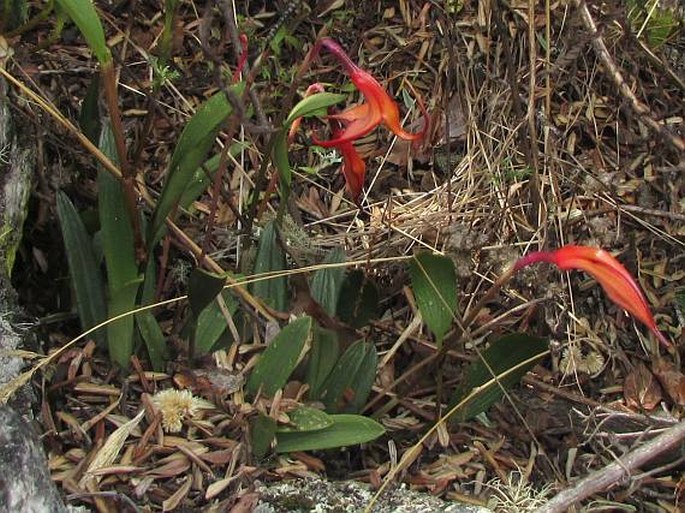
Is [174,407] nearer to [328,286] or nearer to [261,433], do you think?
[261,433]

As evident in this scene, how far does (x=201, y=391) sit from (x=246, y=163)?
2.14ft

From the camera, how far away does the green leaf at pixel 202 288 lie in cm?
158

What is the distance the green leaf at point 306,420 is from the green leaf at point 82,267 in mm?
409

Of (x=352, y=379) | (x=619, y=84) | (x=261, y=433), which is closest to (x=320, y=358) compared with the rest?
(x=352, y=379)

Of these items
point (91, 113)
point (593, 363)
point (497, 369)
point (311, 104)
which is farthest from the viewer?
point (593, 363)

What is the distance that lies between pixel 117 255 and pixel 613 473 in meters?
0.91

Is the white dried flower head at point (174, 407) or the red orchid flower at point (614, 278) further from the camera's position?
the white dried flower head at point (174, 407)

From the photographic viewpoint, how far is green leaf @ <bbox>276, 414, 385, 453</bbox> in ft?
5.24

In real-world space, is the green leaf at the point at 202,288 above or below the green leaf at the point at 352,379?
above

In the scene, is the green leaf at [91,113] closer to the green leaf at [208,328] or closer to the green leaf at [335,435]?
the green leaf at [208,328]

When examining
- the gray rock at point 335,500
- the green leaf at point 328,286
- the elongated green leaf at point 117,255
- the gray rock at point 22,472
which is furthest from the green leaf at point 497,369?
the gray rock at point 22,472

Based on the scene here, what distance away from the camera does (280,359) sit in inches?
65.1

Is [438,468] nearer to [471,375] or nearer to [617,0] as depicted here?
[471,375]

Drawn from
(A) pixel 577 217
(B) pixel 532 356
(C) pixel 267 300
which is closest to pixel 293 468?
(C) pixel 267 300
